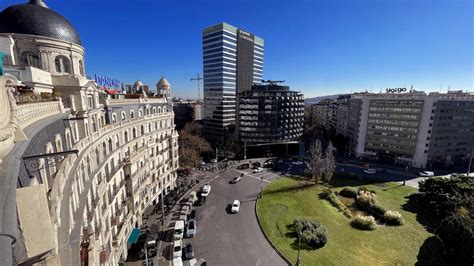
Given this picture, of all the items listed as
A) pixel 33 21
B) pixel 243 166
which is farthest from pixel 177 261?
pixel 243 166

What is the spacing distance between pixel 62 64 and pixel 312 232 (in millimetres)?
45972

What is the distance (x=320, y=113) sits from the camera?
153m

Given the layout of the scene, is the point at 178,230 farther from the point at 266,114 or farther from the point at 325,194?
the point at 266,114

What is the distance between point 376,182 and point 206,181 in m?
47.6

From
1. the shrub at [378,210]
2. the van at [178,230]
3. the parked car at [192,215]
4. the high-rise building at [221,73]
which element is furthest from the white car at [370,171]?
the van at [178,230]

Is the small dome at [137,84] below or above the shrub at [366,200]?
above

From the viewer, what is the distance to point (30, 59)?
31281 millimetres

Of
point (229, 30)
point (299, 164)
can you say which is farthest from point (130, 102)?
point (229, 30)

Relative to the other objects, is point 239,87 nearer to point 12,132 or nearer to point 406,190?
point 406,190

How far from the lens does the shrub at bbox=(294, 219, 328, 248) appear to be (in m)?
35.2

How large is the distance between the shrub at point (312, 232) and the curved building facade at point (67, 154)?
26.8m

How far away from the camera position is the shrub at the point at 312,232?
116 ft

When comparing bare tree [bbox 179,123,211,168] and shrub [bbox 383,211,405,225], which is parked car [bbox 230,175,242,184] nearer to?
bare tree [bbox 179,123,211,168]

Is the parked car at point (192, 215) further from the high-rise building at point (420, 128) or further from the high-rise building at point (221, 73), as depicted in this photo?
the high-rise building at point (420, 128)
